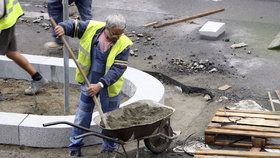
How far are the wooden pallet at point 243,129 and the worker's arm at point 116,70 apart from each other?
1.34 meters

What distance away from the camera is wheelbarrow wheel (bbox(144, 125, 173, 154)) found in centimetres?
641

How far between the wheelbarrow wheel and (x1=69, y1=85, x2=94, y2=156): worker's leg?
27.4 inches

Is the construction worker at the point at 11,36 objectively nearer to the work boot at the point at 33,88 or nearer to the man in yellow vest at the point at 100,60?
the work boot at the point at 33,88

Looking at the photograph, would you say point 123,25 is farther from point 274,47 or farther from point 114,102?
point 274,47

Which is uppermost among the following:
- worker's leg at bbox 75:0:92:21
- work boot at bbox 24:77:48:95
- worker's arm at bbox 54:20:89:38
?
worker's arm at bbox 54:20:89:38

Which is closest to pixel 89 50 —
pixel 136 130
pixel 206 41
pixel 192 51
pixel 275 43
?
pixel 136 130

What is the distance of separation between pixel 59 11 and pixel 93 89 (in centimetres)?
383

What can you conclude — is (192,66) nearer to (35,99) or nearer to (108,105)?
(35,99)

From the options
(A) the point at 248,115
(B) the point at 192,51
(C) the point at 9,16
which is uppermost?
(C) the point at 9,16

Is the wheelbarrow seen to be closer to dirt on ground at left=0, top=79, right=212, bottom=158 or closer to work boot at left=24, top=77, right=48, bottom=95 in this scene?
dirt on ground at left=0, top=79, right=212, bottom=158

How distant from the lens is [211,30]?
33.8ft

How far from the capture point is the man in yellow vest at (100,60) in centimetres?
602

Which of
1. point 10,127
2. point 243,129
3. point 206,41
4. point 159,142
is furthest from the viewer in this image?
point 206,41

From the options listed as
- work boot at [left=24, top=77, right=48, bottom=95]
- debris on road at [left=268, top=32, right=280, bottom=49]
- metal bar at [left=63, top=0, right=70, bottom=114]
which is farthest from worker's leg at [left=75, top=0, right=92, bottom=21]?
debris on road at [left=268, top=32, right=280, bottom=49]
